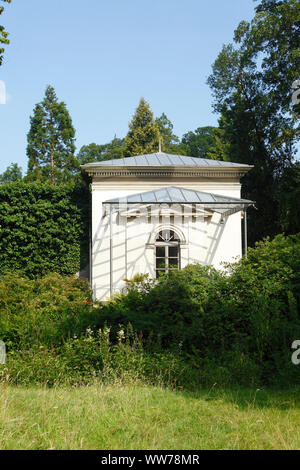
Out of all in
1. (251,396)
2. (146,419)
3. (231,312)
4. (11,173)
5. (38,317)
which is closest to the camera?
(146,419)

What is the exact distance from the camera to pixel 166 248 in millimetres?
15258

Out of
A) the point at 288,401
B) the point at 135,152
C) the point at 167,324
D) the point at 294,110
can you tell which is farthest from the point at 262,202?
the point at 288,401

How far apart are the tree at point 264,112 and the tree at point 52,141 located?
14.7m

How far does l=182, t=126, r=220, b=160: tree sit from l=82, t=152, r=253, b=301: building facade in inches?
1070

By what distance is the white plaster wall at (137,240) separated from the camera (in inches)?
596

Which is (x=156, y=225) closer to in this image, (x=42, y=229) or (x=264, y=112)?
(x=42, y=229)

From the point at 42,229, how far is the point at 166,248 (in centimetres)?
473

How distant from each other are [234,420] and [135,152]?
28.2 meters

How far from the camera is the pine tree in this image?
3109cm

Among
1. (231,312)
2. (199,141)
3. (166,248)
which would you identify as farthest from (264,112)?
(199,141)

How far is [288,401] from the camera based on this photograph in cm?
457

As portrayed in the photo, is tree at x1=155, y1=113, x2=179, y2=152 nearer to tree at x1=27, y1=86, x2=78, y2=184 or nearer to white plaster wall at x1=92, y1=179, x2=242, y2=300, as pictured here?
tree at x1=27, y1=86, x2=78, y2=184

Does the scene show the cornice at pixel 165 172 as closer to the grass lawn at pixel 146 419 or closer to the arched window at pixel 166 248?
the arched window at pixel 166 248

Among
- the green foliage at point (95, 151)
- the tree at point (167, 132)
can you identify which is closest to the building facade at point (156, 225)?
the tree at point (167, 132)
